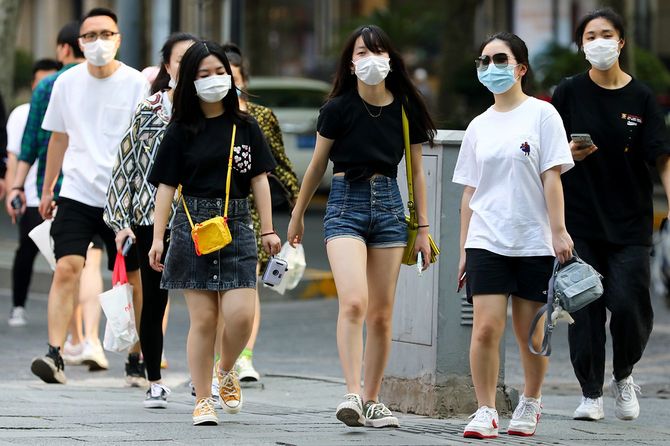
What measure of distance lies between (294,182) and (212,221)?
6.46ft

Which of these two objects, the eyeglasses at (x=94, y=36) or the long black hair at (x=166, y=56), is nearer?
the long black hair at (x=166, y=56)

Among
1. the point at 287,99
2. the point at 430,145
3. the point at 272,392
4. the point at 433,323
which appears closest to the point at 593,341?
the point at 433,323

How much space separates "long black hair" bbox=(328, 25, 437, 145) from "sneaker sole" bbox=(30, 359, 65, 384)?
2619 millimetres

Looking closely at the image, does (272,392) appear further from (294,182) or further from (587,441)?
(587,441)

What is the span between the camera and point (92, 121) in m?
8.84

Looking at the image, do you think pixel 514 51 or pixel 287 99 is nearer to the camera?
pixel 514 51

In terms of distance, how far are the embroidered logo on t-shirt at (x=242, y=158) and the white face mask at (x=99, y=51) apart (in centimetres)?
201

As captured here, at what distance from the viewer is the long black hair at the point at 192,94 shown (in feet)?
23.1

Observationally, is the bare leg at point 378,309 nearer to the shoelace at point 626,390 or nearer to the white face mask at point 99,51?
the shoelace at point 626,390

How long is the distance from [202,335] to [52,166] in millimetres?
2255

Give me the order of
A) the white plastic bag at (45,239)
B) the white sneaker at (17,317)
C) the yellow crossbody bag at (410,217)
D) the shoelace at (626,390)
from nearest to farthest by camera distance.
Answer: the yellow crossbody bag at (410,217)
the shoelace at (626,390)
the white plastic bag at (45,239)
the white sneaker at (17,317)

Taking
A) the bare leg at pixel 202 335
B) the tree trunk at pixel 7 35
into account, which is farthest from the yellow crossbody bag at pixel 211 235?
the tree trunk at pixel 7 35

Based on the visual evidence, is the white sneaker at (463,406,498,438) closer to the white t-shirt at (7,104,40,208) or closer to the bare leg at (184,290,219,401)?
the bare leg at (184,290,219,401)

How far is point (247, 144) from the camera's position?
278 inches
